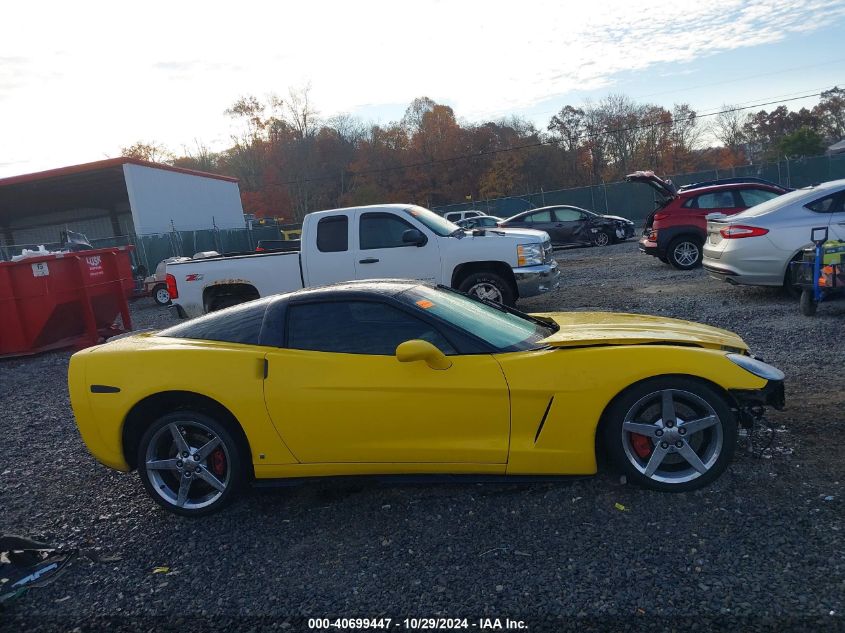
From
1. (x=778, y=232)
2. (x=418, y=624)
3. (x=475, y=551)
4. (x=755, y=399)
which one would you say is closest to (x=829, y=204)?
(x=778, y=232)

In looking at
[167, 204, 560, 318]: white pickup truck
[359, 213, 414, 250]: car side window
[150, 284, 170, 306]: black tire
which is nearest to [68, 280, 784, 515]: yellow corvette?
[167, 204, 560, 318]: white pickup truck

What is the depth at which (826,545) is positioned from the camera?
9.71 ft

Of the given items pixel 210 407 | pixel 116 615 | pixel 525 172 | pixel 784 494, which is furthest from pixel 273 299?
pixel 525 172

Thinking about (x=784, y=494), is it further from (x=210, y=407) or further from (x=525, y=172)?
(x=525, y=172)

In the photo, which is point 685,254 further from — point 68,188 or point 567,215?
point 68,188

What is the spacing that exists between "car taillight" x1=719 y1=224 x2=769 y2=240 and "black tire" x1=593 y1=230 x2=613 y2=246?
43.0ft

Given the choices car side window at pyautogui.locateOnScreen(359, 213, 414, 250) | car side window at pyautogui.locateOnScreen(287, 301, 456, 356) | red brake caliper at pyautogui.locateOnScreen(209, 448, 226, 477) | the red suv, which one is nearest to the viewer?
car side window at pyautogui.locateOnScreen(287, 301, 456, 356)

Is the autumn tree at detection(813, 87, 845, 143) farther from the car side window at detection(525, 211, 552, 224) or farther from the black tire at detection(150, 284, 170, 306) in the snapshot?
the black tire at detection(150, 284, 170, 306)

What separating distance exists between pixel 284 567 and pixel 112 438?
4.99 ft

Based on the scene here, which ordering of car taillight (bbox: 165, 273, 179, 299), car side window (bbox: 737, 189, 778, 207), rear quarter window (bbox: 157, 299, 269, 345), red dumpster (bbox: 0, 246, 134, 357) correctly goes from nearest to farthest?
1. rear quarter window (bbox: 157, 299, 269, 345)
2. car taillight (bbox: 165, 273, 179, 299)
3. red dumpster (bbox: 0, 246, 134, 357)
4. car side window (bbox: 737, 189, 778, 207)

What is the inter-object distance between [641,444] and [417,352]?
1.40m

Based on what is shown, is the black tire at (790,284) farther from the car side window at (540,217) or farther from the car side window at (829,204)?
the car side window at (540,217)

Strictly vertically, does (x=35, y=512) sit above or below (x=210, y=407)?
below

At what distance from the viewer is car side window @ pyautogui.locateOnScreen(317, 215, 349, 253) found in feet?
30.1
